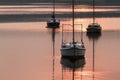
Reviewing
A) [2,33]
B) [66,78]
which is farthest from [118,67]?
[2,33]

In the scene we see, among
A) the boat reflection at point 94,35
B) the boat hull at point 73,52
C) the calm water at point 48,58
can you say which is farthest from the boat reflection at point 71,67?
Result: the boat reflection at point 94,35

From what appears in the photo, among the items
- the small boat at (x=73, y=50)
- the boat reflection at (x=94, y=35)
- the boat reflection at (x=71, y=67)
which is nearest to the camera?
the boat reflection at (x=71, y=67)

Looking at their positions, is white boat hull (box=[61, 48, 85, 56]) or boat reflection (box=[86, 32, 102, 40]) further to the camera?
boat reflection (box=[86, 32, 102, 40])

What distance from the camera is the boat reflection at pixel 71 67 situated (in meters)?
40.7

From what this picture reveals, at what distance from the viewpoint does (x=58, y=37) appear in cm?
6744

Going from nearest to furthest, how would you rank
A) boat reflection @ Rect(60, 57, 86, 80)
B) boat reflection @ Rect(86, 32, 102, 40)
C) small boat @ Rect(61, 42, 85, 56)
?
boat reflection @ Rect(60, 57, 86, 80) → small boat @ Rect(61, 42, 85, 56) → boat reflection @ Rect(86, 32, 102, 40)

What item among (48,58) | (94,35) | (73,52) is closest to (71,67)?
(73,52)

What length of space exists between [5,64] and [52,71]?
4743mm

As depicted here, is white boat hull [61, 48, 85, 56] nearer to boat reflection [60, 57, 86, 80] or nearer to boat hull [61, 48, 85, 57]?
boat hull [61, 48, 85, 57]

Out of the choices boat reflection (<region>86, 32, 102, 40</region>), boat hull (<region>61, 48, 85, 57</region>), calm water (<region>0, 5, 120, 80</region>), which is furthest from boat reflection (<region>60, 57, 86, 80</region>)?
boat reflection (<region>86, 32, 102, 40</region>)

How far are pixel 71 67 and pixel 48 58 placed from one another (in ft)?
17.0

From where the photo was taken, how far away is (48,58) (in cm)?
4969

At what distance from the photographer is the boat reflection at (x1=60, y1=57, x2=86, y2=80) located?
40.7 metres

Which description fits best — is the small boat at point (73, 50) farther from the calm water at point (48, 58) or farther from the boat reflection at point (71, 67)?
the calm water at point (48, 58)
